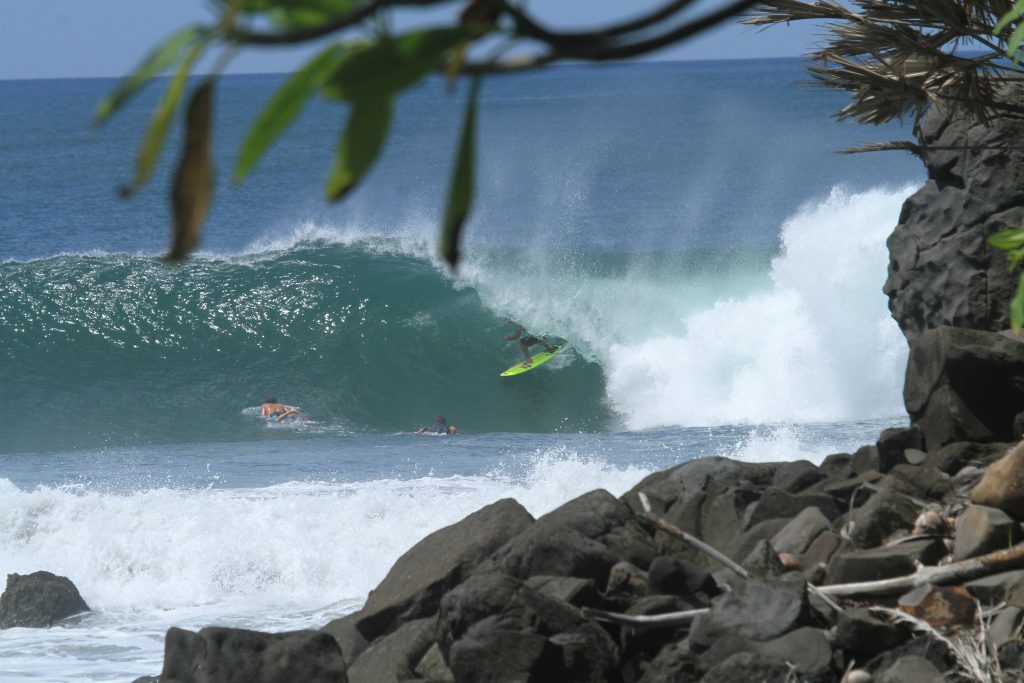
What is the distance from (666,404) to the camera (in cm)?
1739

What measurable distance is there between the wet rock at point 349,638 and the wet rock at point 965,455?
2.80m

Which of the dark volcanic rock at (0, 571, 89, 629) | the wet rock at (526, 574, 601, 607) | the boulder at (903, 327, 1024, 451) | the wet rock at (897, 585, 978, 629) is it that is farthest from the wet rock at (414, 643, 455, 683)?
the dark volcanic rock at (0, 571, 89, 629)

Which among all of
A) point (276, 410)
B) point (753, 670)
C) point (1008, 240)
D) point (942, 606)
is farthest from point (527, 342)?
point (1008, 240)

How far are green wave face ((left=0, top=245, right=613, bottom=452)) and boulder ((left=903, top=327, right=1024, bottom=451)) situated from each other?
1045cm

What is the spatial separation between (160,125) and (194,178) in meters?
0.06

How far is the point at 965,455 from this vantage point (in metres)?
6.02

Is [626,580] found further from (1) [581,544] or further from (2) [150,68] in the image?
(2) [150,68]

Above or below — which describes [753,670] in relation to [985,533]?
below

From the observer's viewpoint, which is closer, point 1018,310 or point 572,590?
point 1018,310

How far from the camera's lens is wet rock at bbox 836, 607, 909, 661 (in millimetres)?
4367

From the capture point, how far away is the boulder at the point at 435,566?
626 centimetres

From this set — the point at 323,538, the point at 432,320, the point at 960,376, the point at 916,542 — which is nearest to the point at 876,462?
the point at 960,376

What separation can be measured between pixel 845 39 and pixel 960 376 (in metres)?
1.76

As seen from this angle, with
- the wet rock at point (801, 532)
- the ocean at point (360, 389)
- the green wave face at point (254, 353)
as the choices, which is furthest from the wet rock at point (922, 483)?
the green wave face at point (254, 353)
